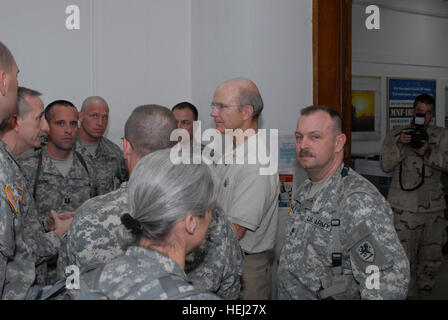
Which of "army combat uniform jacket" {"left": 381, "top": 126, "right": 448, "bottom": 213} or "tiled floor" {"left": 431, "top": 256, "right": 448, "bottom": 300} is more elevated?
"army combat uniform jacket" {"left": 381, "top": 126, "right": 448, "bottom": 213}

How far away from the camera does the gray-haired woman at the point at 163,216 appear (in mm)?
972

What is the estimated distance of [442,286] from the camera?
3.81m

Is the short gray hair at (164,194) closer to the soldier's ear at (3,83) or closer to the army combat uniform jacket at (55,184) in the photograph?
the soldier's ear at (3,83)

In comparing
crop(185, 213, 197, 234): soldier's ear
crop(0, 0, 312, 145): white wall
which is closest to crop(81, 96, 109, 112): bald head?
crop(0, 0, 312, 145): white wall

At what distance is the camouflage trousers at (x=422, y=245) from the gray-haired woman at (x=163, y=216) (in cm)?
284

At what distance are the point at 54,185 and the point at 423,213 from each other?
283 centimetres

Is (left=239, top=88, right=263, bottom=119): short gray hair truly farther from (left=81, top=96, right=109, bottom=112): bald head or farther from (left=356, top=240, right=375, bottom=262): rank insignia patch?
(left=81, top=96, right=109, bottom=112): bald head

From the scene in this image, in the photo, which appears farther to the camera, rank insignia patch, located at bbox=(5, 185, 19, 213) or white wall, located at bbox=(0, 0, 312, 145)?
white wall, located at bbox=(0, 0, 312, 145)

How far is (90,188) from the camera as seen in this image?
286cm

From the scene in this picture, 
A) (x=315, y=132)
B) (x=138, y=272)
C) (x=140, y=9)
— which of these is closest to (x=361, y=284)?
(x=315, y=132)

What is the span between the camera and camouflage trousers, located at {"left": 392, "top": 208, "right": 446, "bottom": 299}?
11.1 ft

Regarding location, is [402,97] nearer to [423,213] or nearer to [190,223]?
[423,213]

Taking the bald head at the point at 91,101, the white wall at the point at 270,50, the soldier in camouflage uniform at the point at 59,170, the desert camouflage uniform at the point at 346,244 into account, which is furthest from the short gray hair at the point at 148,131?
the bald head at the point at 91,101
